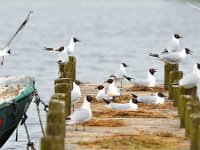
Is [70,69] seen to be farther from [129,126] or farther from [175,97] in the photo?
[129,126]

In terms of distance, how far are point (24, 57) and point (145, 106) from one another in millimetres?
48419

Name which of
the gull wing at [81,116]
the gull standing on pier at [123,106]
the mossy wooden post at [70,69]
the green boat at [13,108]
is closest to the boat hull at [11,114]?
the green boat at [13,108]

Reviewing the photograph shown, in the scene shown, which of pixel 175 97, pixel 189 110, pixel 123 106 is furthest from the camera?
pixel 175 97

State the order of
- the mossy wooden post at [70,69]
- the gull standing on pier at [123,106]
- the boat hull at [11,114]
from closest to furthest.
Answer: the gull standing on pier at [123,106], the boat hull at [11,114], the mossy wooden post at [70,69]

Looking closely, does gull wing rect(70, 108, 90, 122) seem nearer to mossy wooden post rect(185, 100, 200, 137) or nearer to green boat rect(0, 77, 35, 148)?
mossy wooden post rect(185, 100, 200, 137)

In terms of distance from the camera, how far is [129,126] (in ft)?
55.5

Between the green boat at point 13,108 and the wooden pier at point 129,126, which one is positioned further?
the green boat at point 13,108

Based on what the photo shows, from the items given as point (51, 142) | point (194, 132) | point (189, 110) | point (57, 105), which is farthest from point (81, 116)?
point (51, 142)

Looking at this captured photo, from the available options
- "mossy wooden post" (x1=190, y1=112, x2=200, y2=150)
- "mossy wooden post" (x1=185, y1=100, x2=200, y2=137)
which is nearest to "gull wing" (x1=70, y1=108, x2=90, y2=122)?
"mossy wooden post" (x1=185, y1=100, x2=200, y2=137)

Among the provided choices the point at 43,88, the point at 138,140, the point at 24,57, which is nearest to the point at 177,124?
the point at 138,140

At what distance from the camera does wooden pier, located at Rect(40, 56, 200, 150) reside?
1378 centimetres

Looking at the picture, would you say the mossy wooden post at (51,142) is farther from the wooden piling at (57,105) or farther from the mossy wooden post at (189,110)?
the mossy wooden post at (189,110)

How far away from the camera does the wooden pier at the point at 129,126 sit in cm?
1378

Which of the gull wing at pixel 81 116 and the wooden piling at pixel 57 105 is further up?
the wooden piling at pixel 57 105
